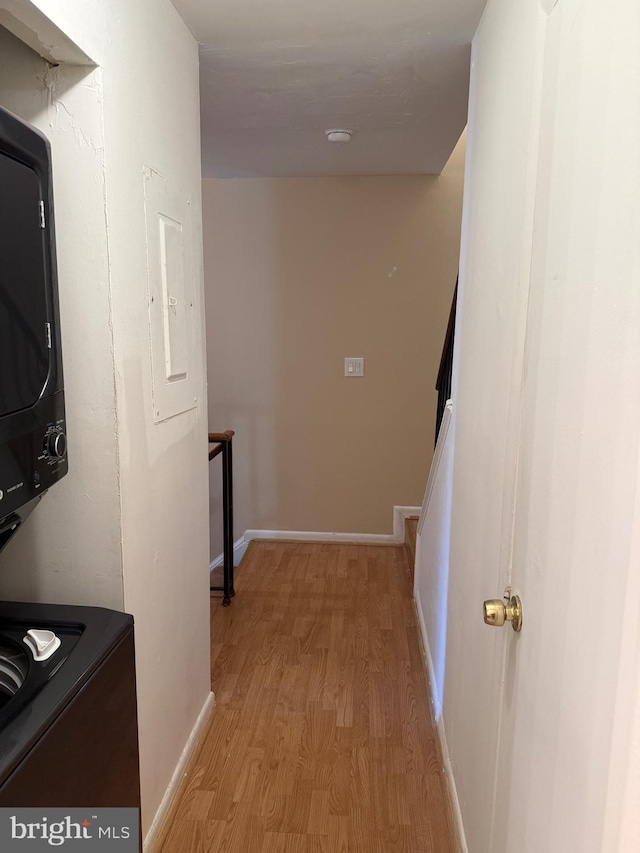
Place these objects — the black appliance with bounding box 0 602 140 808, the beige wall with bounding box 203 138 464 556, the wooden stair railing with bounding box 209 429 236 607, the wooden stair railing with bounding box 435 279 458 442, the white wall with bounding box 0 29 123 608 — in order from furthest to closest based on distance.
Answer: the beige wall with bounding box 203 138 464 556, the wooden stair railing with bounding box 209 429 236 607, the wooden stair railing with bounding box 435 279 458 442, the white wall with bounding box 0 29 123 608, the black appliance with bounding box 0 602 140 808

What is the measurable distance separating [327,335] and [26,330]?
2.82 m

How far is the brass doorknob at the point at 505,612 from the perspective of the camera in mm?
1049

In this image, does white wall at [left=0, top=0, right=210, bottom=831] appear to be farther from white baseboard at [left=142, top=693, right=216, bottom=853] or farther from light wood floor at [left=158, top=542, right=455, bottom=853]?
light wood floor at [left=158, top=542, right=455, bottom=853]

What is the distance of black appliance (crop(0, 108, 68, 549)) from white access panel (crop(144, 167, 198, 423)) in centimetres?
41

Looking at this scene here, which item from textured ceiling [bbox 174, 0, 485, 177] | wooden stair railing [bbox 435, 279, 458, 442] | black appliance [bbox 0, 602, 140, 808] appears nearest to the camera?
black appliance [bbox 0, 602, 140, 808]

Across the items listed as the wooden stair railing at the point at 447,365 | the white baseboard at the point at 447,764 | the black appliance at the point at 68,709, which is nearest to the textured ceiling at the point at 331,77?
the wooden stair railing at the point at 447,365

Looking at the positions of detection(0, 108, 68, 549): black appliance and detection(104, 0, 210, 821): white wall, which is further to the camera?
detection(104, 0, 210, 821): white wall

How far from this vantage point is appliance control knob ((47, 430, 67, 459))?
114 cm

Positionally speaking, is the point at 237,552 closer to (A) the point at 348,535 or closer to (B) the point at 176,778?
(A) the point at 348,535

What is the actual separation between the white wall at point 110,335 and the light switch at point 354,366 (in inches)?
86.2

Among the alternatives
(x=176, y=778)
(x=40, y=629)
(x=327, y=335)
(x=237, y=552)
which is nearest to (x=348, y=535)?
(x=237, y=552)

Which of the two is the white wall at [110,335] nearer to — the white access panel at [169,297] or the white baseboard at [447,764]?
the white access panel at [169,297]

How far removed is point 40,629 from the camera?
1218mm

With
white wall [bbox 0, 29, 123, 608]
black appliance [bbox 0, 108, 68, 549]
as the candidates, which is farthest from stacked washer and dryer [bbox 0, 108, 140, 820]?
white wall [bbox 0, 29, 123, 608]
